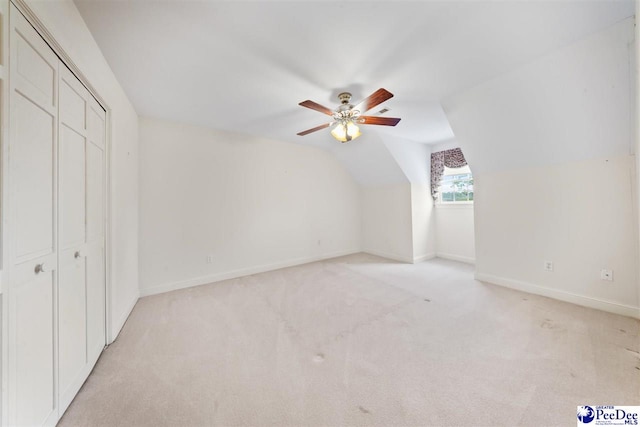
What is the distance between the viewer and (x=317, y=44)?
5.69ft

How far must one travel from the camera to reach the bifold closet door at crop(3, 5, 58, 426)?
95 centimetres

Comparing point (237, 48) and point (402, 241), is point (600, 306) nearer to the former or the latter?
point (402, 241)

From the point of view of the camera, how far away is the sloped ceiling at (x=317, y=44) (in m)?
1.46

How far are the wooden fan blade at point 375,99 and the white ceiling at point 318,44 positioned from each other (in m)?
0.25

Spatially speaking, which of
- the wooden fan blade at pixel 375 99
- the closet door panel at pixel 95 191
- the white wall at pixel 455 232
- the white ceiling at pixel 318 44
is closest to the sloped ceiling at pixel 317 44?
the white ceiling at pixel 318 44

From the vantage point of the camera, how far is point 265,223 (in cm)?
398

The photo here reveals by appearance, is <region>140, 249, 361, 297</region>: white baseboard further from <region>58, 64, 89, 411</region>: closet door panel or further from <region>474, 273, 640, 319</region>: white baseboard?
<region>474, 273, 640, 319</region>: white baseboard

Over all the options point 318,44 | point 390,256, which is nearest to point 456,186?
point 390,256

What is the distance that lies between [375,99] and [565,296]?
10.2 feet

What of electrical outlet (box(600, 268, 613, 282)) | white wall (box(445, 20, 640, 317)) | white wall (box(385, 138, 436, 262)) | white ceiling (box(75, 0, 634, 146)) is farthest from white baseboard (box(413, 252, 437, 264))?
white ceiling (box(75, 0, 634, 146))

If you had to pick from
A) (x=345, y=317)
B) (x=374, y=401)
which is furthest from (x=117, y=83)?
(x=374, y=401)

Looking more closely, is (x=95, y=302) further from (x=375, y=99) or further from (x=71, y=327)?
(x=375, y=99)

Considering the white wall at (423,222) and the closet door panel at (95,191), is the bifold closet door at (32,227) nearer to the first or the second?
the closet door panel at (95,191)

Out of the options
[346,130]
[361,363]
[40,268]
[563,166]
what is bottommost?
[361,363]
